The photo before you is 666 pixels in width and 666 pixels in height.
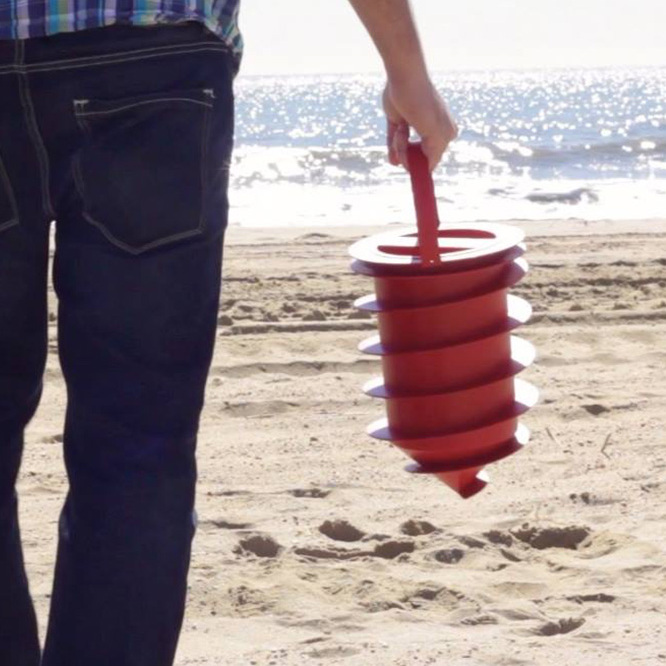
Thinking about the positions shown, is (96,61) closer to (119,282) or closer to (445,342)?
(119,282)

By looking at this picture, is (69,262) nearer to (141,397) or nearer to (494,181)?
(141,397)

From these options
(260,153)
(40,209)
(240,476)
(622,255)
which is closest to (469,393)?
(40,209)

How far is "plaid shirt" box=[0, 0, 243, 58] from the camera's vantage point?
1.62 m

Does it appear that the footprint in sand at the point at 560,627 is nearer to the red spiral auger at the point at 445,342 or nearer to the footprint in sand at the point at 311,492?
the red spiral auger at the point at 445,342

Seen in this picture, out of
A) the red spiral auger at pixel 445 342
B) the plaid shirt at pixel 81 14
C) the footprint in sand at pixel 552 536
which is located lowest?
the footprint in sand at pixel 552 536

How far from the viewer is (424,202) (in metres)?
2.07

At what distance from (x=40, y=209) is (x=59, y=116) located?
0.38 feet

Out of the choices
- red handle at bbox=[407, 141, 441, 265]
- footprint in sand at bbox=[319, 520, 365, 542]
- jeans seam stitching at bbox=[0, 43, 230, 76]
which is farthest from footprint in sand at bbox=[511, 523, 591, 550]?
jeans seam stitching at bbox=[0, 43, 230, 76]

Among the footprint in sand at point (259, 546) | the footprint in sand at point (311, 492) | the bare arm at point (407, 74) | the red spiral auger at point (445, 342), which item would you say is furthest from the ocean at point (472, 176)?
the bare arm at point (407, 74)

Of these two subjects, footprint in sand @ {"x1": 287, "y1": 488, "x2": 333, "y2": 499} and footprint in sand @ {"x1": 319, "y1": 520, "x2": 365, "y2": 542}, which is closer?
footprint in sand @ {"x1": 319, "y1": 520, "x2": 365, "y2": 542}

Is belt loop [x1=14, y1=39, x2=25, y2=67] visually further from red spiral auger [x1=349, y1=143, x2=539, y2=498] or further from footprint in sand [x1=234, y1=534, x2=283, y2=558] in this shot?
footprint in sand [x1=234, y1=534, x2=283, y2=558]

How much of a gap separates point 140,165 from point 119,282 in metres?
0.14

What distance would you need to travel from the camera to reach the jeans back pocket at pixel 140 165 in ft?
5.47

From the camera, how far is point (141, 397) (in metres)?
1.72
